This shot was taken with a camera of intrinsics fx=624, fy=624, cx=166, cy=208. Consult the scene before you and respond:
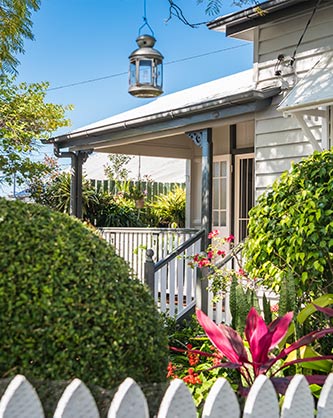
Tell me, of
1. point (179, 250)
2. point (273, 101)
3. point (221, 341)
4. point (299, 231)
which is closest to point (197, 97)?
point (273, 101)

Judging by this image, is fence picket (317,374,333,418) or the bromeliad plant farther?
the bromeliad plant

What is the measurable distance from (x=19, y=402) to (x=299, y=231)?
346 cm

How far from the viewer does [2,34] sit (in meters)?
10.9

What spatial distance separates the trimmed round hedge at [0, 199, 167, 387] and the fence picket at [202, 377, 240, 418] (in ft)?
1.80

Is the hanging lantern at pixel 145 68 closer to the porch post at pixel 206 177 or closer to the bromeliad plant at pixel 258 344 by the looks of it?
the porch post at pixel 206 177

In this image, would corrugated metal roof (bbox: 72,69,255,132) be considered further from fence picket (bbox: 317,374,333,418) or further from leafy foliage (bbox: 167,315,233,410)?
fence picket (bbox: 317,374,333,418)

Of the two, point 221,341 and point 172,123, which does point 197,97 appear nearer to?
point 172,123

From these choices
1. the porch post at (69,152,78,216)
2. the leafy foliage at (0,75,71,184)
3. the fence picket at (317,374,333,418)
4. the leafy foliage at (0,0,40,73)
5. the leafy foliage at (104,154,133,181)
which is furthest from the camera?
the leafy foliage at (104,154,133,181)

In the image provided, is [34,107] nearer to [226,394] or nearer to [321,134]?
[321,134]

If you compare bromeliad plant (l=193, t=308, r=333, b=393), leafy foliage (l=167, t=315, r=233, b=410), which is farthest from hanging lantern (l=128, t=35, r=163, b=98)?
bromeliad plant (l=193, t=308, r=333, b=393)

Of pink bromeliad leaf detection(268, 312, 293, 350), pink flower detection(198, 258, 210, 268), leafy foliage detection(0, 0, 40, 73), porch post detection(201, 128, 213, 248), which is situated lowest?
pink bromeliad leaf detection(268, 312, 293, 350)

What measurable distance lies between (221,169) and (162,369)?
384 inches

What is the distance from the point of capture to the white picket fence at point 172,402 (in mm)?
2092

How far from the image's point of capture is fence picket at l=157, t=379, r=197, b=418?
7.20 ft
